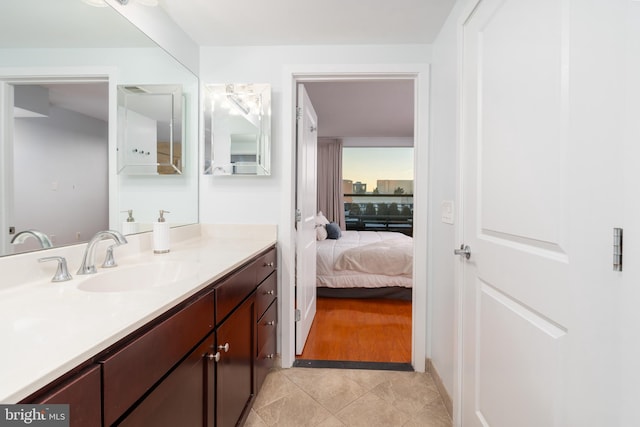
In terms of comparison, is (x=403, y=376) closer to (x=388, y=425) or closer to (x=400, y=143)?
(x=388, y=425)

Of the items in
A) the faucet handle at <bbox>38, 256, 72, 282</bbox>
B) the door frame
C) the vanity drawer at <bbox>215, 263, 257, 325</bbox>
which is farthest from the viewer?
the door frame

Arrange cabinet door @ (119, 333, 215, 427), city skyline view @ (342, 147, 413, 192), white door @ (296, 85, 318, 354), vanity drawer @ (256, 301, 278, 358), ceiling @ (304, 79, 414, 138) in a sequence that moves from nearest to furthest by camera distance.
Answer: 1. cabinet door @ (119, 333, 215, 427)
2. vanity drawer @ (256, 301, 278, 358)
3. white door @ (296, 85, 318, 354)
4. ceiling @ (304, 79, 414, 138)
5. city skyline view @ (342, 147, 413, 192)

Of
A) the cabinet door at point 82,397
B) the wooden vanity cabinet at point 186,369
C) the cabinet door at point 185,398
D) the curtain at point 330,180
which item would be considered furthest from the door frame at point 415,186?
the curtain at point 330,180

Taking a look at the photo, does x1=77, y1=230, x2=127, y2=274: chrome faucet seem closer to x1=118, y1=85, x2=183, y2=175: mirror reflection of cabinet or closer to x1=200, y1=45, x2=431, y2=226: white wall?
x1=118, y1=85, x2=183, y2=175: mirror reflection of cabinet

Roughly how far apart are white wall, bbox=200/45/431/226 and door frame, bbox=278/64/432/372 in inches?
1.8

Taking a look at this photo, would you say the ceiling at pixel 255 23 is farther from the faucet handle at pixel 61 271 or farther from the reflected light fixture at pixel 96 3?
the faucet handle at pixel 61 271

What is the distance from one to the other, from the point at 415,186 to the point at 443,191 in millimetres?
290

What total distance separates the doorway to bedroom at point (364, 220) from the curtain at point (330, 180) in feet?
0.07

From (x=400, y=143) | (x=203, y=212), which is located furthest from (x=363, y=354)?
(x=400, y=143)

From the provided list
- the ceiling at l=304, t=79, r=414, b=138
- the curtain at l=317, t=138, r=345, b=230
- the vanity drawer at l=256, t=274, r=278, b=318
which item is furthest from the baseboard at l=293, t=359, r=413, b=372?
the curtain at l=317, t=138, r=345, b=230

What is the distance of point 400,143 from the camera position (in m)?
6.20

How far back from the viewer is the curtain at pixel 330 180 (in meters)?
6.27

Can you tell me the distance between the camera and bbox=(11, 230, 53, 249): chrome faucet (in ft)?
3.43

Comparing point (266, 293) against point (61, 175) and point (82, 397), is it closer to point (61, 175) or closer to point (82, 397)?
point (61, 175)
